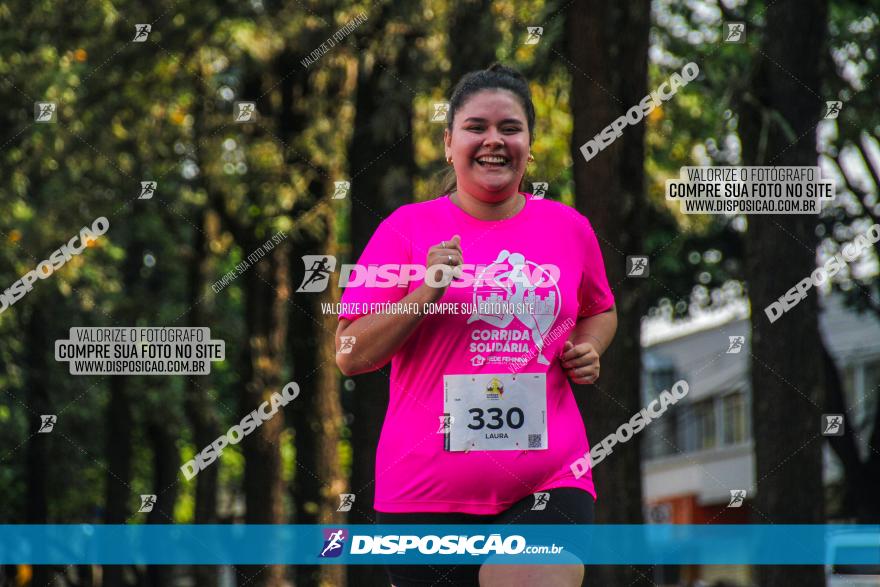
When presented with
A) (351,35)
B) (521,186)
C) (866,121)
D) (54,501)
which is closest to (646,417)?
(521,186)

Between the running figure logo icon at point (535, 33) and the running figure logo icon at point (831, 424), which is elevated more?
the running figure logo icon at point (535, 33)

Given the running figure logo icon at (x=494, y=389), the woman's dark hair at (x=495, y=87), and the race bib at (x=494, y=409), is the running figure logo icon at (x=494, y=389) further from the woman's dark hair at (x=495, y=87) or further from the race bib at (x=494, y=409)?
the woman's dark hair at (x=495, y=87)

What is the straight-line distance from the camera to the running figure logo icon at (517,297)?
450 cm

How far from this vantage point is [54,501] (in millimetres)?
32219

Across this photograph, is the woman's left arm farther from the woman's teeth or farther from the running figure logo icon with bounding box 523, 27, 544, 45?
the running figure logo icon with bounding box 523, 27, 544, 45

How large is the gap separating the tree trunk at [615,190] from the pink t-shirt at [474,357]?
6.37 metres

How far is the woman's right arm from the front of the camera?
4391mm

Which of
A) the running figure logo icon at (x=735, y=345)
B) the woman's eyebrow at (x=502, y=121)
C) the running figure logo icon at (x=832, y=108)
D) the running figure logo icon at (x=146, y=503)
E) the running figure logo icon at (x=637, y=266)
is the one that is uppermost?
the running figure logo icon at (x=832, y=108)

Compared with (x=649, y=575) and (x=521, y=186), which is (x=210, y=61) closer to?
(x=649, y=575)

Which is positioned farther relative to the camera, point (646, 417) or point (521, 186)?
point (646, 417)

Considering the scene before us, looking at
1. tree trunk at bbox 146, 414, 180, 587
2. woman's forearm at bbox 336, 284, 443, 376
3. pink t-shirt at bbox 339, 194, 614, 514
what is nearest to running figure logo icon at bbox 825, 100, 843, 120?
pink t-shirt at bbox 339, 194, 614, 514

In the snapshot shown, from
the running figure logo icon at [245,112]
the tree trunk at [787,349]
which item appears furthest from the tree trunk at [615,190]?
the running figure logo icon at [245,112]

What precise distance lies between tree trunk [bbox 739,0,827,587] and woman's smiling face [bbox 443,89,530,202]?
7.40 m

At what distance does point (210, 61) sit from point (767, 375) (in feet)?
27.8
